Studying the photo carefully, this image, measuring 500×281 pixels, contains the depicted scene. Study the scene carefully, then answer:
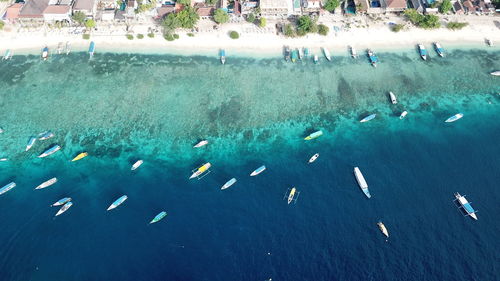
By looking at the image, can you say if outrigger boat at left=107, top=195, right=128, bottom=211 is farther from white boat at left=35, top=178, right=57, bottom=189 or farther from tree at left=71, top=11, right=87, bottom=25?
tree at left=71, top=11, right=87, bottom=25

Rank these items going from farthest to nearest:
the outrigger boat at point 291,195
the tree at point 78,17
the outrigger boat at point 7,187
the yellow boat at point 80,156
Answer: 1. the tree at point 78,17
2. the yellow boat at point 80,156
3. the outrigger boat at point 7,187
4. the outrigger boat at point 291,195

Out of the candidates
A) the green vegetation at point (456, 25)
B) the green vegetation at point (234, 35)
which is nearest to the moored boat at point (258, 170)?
the green vegetation at point (234, 35)

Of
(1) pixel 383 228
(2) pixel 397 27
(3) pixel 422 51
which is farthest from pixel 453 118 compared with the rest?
(1) pixel 383 228

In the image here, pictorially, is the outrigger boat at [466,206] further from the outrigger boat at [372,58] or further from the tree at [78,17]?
the tree at [78,17]

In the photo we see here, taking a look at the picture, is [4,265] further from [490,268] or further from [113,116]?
[490,268]

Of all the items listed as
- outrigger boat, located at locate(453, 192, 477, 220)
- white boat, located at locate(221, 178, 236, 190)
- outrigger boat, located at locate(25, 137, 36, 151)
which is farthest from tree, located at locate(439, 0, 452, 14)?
outrigger boat, located at locate(25, 137, 36, 151)

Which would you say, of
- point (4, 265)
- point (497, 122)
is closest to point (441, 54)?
point (497, 122)

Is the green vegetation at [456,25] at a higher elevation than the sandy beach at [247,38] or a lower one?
lower
